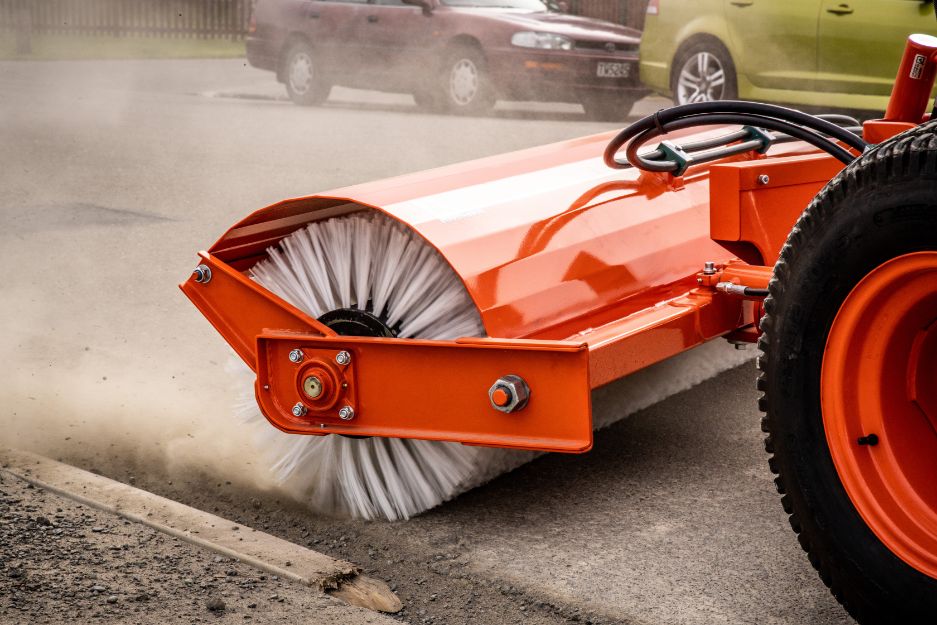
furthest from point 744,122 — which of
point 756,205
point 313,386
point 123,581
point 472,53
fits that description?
point 472,53

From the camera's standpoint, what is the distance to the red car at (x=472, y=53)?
1129 centimetres

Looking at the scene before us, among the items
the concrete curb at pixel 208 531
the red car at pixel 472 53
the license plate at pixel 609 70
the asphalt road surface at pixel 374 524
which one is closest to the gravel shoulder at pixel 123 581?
the concrete curb at pixel 208 531

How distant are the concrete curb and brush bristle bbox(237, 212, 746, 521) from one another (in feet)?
0.77

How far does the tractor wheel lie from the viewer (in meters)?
2.04

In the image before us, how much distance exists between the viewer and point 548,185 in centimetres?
307

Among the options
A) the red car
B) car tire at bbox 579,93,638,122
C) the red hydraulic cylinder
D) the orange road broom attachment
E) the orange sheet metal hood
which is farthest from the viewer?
car tire at bbox 579,93,638,122

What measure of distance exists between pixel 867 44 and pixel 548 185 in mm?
6173

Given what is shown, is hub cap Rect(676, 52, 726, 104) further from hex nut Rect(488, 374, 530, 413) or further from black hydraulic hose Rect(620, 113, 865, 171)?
hex nut Rect(488, 374, 530, 413)

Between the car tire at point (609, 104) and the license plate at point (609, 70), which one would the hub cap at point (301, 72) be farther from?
the license plate at point (609, 70)

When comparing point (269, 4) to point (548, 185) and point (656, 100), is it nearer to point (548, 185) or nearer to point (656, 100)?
point (656, 100)

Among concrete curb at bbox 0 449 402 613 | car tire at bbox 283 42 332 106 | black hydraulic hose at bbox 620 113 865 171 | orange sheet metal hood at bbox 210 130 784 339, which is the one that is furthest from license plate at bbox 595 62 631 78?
concrete curb at bbox 0 449 402 613

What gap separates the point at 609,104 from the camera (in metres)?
11.6

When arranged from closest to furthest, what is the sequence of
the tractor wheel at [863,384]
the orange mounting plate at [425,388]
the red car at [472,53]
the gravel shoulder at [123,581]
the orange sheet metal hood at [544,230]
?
the tractor wheel at [863,384] < the gravel shoulder at [123,581] < the orange mounting plate at [425,388] < the orange sheet metal hood at [544,230] < the red car at [472,53]

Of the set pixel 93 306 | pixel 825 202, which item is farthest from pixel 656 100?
pixel 825 202
